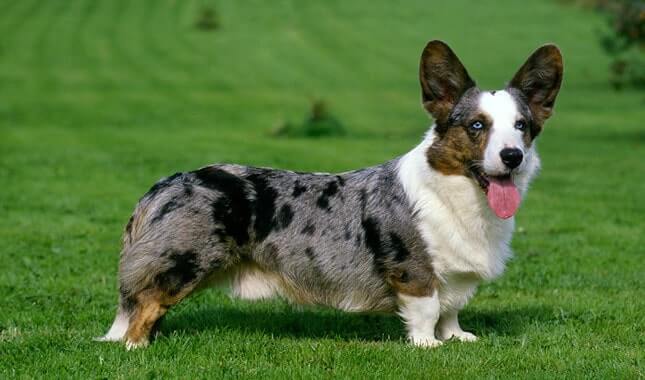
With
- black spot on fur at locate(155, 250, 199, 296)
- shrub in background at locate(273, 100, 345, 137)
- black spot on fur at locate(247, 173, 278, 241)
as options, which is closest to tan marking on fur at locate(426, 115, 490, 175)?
black spot on fur at locate(247, 173, 278, 241)

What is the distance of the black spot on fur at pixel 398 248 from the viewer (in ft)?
21.5

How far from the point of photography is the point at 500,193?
632cm

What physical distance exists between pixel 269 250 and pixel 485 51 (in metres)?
40.8

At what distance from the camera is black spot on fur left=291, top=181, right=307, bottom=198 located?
6793mm

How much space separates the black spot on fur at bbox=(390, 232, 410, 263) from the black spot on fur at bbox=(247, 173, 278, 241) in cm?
82

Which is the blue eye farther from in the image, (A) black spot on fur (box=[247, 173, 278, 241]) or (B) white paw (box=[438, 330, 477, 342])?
(B) white paw (box=[438, 330, 477, 342])

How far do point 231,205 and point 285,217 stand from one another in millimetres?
378

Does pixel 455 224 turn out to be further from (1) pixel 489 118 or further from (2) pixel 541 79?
(2) pixel 541 79

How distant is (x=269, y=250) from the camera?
263 inches

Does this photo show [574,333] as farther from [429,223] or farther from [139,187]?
[139,187]

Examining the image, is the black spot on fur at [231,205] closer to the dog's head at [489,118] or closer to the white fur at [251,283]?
the white fur at [251,283]

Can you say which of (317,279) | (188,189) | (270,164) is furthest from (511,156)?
(270,164)

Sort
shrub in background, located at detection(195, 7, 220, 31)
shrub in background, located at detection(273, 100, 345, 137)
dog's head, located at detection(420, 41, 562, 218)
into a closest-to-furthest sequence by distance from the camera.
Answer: dog's head, located at detection(420, 41, 562, 218) → shrub in background, located at detection(273, 100, 345, 137) → shrub in background, located at detection(195, 7, 220, 31)

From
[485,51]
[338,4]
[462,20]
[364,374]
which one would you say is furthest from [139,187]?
[338,4]
